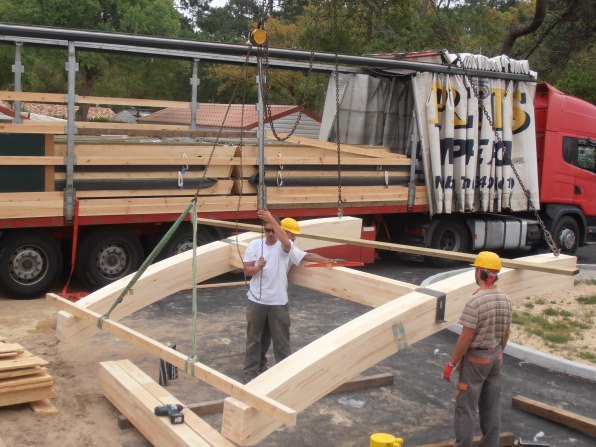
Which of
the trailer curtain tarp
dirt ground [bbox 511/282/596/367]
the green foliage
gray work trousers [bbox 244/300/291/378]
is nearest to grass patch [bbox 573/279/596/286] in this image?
dirt ground [bbox 511/282/596/367]

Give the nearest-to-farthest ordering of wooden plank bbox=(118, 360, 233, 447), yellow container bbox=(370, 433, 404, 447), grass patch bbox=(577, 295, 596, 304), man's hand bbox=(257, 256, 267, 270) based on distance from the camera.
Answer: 1. yellow container bbox=(370, 433, 404, 447)
2. wooden plank bbox=(118, 360, 233, 447)
3. man's hand bbox=(257, 256, 267, 270)
4. grass patch bbox=(577, 295, 596, 304)

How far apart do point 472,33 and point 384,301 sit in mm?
33639

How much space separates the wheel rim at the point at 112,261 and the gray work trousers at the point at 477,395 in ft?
25.1

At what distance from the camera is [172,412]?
618 cm

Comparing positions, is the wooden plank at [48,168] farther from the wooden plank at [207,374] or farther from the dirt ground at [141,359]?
the wooden plank at [207,374]

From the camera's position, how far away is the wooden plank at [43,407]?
274 inches

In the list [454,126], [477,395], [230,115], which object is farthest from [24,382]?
[230,115]

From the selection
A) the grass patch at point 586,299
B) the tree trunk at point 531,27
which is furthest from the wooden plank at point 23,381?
the tree trunk at point 531,27

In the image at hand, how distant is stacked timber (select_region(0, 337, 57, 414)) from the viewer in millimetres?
6871

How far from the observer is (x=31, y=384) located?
22.8 feet

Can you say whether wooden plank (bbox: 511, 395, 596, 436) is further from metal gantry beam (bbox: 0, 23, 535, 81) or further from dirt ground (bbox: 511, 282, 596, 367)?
metal gantry beam (bbox: 0, 23, 535, 81)

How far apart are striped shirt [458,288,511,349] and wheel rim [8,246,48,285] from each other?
779 cm

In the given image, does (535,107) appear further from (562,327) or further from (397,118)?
(562,327)

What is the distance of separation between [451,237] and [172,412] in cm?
1135
